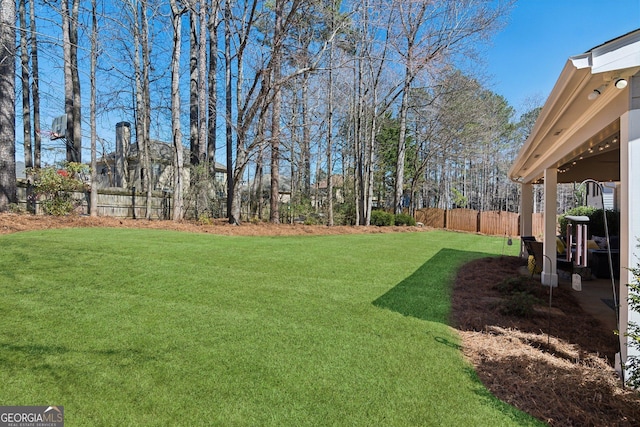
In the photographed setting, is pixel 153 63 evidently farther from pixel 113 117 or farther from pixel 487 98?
pixel 487 98

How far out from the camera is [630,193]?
2.63m

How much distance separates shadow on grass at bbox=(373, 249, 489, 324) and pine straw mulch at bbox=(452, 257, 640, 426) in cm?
21

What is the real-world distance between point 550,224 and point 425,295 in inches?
108

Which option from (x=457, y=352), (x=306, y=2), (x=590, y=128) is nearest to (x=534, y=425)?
(x=457, y=352)

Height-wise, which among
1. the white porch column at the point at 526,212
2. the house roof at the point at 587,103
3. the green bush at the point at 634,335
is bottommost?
the green bush at the point at 634,335

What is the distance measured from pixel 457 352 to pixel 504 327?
1.12 metres

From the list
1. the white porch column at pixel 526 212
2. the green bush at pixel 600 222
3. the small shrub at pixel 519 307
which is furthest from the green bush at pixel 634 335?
the green bush at pixel 600 222

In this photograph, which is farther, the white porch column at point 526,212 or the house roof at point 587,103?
the white porch column at point 526,212

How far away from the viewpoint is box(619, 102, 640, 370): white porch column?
260cm

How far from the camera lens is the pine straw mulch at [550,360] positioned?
231cm

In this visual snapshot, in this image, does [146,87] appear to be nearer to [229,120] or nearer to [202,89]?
[202,89]

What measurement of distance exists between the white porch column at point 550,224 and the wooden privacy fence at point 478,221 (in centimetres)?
1389

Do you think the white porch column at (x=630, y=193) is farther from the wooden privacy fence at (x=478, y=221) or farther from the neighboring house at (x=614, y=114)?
the wooden privacy fence at (x=478, y=221)

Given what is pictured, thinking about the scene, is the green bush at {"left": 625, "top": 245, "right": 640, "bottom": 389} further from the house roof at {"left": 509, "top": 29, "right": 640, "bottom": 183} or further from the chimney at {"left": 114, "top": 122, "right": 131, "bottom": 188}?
the chimney at {"left": 114, "top": 122, "right": 131, "bottom": 188}
